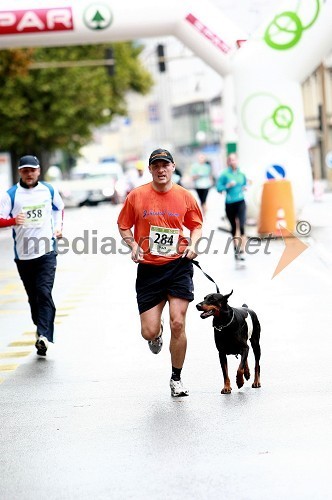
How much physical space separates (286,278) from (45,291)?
6277mm

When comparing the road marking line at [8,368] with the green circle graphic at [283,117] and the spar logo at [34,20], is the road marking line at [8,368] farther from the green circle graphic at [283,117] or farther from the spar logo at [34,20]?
the green circle graphic at [283,117]

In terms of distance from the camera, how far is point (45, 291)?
10.5 m

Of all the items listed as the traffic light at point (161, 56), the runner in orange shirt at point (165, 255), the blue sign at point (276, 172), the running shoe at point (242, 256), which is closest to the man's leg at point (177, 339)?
the runner in orange shirt at point (165, 255)

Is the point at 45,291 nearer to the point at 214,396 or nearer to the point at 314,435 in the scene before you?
the point at 214,396

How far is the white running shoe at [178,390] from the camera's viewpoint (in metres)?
8.15

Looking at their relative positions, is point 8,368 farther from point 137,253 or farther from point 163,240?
point 163,240

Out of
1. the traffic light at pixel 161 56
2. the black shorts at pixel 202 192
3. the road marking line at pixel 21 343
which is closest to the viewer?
the road marking line at pixel 21 343

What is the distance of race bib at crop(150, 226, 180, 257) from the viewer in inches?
322

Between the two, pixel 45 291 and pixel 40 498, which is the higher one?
pixel 45 291

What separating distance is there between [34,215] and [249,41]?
14.8 metres

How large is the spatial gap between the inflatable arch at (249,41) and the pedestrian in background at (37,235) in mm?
13527

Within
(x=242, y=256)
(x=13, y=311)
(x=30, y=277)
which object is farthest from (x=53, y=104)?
(x=30, y=277)

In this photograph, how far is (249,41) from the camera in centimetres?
2450

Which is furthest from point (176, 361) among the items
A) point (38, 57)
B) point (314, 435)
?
point (38, 57)
